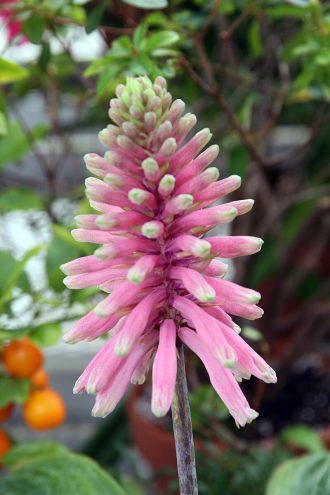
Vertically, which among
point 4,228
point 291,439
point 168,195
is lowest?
point 291,439

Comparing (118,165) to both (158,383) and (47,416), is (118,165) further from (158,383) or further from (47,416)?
(47,416)

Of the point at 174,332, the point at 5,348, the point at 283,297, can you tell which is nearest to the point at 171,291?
the point at 174,332

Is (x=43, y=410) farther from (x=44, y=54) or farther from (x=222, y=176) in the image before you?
(x=222, y=176)

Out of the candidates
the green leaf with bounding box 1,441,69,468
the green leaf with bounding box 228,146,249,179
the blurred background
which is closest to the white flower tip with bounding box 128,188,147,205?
the blurred background

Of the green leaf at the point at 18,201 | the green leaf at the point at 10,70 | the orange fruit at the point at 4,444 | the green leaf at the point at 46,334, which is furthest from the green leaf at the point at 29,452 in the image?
the green leaf at the point at 10,70

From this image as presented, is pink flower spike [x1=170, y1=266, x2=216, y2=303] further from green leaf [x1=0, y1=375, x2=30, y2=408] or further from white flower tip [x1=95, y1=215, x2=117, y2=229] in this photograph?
green leaf [x1=0, y1=375, x2=30, y2=408]
